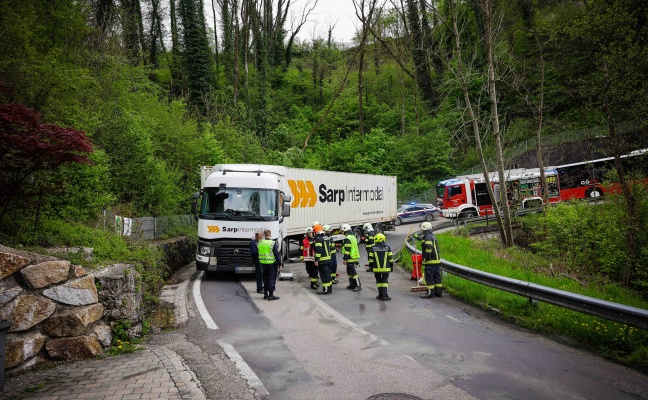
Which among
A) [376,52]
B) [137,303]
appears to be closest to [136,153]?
[137,303]

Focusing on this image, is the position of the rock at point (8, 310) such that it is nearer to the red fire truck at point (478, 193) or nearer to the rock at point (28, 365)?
the rock at point (28, 365)

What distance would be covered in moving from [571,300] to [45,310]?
7863mm

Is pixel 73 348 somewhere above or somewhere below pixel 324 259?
below

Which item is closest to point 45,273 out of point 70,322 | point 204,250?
point 70,322

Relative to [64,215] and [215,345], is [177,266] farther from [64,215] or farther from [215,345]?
[215,345]

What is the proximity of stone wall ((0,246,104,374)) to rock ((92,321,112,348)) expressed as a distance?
0.8 inches

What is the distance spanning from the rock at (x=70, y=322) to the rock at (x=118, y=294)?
1.42 ft

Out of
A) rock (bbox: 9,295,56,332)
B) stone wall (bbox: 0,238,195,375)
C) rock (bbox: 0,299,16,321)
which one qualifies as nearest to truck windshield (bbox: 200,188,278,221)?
stone wall (bbox: 0,238,195,375)

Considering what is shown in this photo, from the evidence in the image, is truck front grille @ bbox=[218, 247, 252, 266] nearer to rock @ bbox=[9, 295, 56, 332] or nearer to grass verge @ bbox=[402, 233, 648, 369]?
grass verge @ bbox=[402, 233, 648, 369]

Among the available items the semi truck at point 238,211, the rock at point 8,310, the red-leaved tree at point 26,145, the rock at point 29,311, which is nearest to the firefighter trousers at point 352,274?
the semi truck at point 238,211

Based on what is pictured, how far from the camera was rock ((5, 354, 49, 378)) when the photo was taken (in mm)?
5363

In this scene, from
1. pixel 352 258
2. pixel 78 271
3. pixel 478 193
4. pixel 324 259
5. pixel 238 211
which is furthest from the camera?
pixel 478 193

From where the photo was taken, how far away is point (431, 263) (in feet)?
33.0

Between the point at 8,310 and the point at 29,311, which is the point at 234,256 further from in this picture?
the point at 8,310
